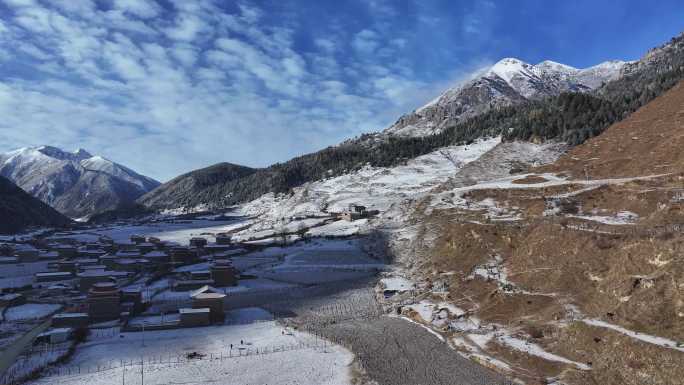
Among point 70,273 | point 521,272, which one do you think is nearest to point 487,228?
point 521,272

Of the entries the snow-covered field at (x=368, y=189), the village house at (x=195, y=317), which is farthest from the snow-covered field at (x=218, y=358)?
the snow-covered field at (x=368, y=189)

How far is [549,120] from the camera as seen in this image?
112m

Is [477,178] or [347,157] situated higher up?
[347,157]

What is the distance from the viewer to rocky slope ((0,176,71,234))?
140 metres

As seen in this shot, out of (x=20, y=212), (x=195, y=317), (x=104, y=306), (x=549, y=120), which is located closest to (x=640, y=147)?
(x=549, y=120)

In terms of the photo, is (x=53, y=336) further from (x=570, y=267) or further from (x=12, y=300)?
(x=570, y=267)

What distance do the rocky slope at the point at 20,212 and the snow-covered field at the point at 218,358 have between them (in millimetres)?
119757

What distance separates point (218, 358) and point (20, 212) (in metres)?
150

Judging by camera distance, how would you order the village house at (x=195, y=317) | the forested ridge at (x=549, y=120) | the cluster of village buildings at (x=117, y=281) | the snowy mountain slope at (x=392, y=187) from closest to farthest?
the village house at (x=195, y=317)
the cluster of village buildings at (x=117, y=281)
the snowy mountain slope at (x=392, y=187)
the forested ridge at (x=549, y=120)

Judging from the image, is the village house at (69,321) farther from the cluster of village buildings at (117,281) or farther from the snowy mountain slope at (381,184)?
the snowy mountain slope at (381,184)

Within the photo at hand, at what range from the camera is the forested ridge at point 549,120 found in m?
106

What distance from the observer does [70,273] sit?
2633 inches

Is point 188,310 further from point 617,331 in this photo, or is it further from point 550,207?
point 550,207

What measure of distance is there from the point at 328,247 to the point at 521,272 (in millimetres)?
38850
